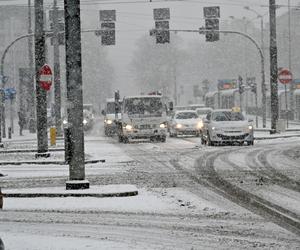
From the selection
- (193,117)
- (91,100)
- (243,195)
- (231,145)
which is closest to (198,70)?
(91,100)

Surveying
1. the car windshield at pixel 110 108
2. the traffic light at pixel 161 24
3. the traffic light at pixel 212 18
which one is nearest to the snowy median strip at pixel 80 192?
the traffic light at pixel 161 24

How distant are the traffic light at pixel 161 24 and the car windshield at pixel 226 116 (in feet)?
25.8

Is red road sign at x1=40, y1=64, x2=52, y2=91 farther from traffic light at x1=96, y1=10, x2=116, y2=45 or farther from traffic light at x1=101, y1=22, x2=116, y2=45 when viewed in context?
traffic light at x1=101, y1=22, x2=116, y2=45

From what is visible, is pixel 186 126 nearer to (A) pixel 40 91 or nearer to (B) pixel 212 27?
(B) pixel 212 27

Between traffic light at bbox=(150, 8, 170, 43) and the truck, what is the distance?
516 centimetres

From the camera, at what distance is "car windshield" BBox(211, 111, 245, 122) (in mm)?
31000

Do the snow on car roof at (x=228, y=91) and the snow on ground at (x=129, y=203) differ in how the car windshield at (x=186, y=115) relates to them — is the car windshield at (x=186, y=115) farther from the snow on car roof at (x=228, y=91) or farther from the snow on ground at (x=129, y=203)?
the snow on ground at (x=129, y=203)

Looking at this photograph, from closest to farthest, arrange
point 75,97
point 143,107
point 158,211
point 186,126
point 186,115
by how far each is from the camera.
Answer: point 158,211 → point 75,97 → point 143,107 → point 186,126 → point 186,115

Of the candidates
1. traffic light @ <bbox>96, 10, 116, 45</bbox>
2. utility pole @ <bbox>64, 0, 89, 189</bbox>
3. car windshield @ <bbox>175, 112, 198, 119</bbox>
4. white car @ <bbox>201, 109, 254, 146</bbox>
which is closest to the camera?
utility pole @ <bbox>64, 0, 89, 189</bbox>

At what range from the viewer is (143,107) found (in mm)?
34562

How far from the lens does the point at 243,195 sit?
13.5 metres

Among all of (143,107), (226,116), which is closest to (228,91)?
(143,107)

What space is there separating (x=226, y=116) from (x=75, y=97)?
57.6ft

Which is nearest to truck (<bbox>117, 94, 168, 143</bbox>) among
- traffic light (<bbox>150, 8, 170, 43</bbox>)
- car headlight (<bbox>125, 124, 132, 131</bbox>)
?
car headlight (<bbox>125, 124, 132, 131</bbox>)
